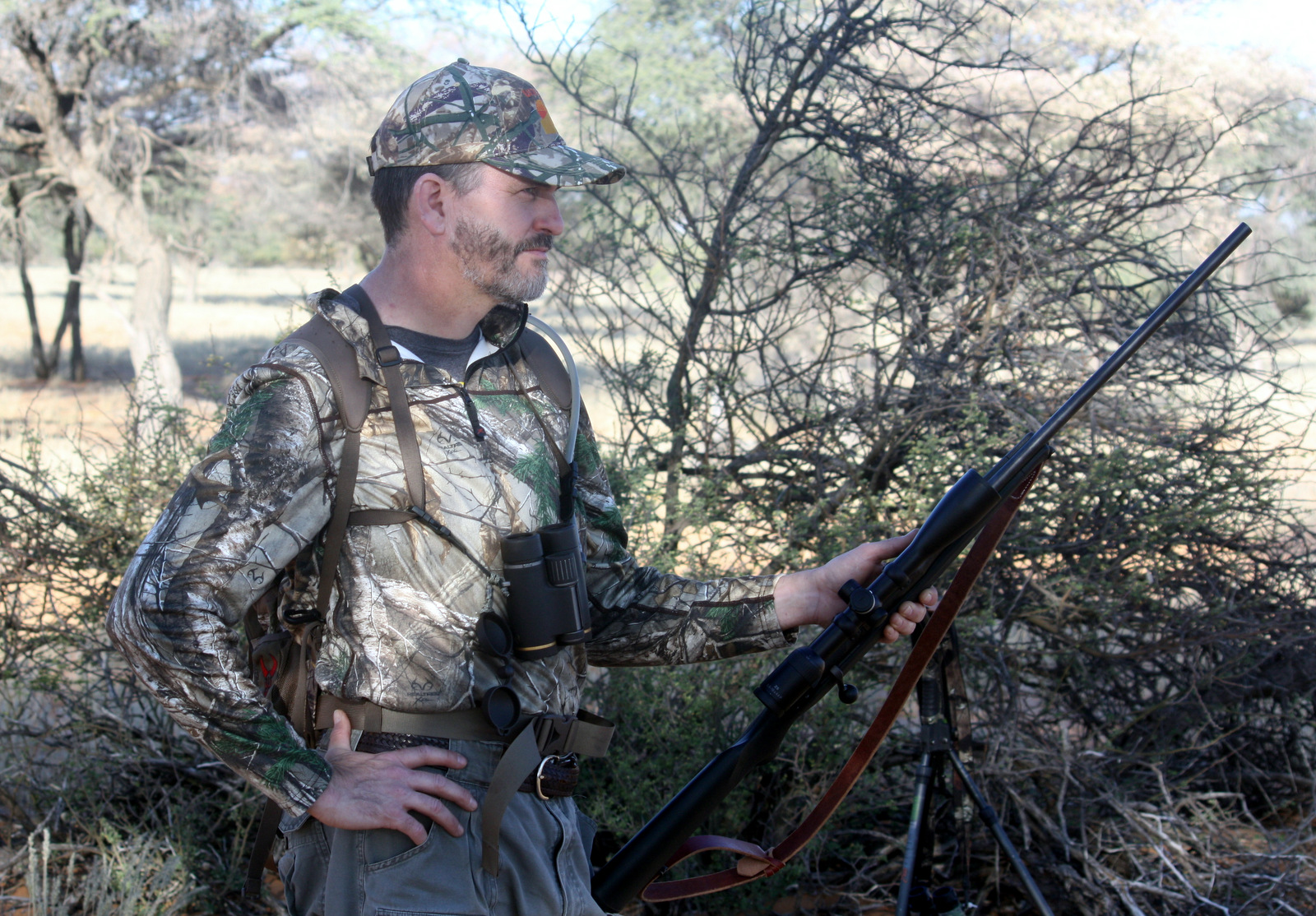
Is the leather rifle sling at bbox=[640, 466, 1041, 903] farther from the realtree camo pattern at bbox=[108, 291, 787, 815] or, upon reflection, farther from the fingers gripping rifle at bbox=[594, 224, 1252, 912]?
the realtree camo pattern at bbox=[108, 291, 787, 815]

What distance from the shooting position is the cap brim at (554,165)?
1845 mm

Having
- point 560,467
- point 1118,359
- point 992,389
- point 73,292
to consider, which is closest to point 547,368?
point 560,467

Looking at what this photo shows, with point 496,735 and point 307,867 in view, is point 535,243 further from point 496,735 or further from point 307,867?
point 307,867

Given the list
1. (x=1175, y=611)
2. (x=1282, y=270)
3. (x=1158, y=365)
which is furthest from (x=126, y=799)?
(x=1282, y=270)

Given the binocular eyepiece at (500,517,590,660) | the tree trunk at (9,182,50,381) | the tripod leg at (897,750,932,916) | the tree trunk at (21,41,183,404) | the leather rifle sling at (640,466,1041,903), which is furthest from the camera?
the tree trunk at (9,182,50,381)

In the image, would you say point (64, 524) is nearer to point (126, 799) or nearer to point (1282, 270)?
point (126, 799)

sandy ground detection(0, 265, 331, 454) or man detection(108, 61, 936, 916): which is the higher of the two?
man detection(108, 61, 936, 916)

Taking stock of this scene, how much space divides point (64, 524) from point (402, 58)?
1108cm

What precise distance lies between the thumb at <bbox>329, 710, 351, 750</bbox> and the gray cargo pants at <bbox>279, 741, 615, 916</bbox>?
0.14 meters

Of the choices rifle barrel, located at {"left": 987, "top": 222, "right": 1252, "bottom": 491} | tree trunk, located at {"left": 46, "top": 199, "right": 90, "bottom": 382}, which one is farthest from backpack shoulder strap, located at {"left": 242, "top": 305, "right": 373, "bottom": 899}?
tree trunk, located at {"left": 46, "top": 199, "right": 90, "bottom": 382}

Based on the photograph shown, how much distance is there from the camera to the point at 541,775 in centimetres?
175

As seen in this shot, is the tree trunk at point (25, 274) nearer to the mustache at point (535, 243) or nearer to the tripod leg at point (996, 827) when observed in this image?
the mustache at point (535, 243)

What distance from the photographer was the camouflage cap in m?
1.85

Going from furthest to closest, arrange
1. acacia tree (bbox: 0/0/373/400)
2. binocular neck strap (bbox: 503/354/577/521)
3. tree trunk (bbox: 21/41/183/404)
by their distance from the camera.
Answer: tree trunk (bbox: 21/41/183/404) < acacia tree (bbox: 0/0/373/400) < binocular neck strap (bbox: 503/354/577/521)
